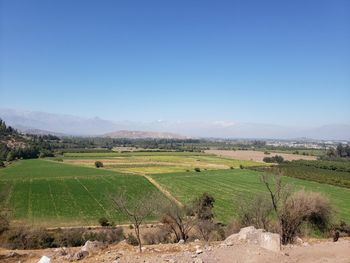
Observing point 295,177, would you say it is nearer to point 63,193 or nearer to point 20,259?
point 63,193

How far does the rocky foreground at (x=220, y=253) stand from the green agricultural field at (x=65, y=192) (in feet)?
87.3

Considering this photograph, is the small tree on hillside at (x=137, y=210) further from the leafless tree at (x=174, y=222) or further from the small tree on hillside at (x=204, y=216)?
the small tree on hillside at (x=204, y=216)

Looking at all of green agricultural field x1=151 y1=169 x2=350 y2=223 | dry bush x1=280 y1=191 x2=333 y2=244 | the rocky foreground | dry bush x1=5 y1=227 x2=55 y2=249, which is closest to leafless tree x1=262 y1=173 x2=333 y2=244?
dry bush x1=280 y1=191 x2=333 y2=244

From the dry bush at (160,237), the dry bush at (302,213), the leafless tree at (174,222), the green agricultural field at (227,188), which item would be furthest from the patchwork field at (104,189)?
the leafless tree at (174,222)

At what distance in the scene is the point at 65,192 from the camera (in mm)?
65438

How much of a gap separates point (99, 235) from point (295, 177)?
225 feet

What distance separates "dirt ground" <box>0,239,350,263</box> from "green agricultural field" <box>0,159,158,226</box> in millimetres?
26621

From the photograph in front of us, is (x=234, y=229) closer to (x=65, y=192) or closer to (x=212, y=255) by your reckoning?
(x=212, y=255)

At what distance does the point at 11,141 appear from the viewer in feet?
506

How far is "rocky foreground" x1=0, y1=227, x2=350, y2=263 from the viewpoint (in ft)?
52.1

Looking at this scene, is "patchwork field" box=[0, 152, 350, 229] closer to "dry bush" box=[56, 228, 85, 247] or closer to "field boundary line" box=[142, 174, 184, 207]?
"field boundary line" box=[142, 174, 184, 207]

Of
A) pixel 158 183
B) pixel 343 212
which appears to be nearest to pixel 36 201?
pixel 158 183

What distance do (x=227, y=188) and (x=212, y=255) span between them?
58.1 metres

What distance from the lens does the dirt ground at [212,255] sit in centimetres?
1577
